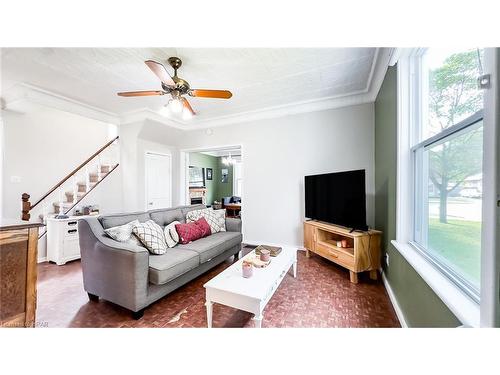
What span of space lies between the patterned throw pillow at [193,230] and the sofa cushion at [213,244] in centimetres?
7

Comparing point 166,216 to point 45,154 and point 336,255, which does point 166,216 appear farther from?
point 45,154

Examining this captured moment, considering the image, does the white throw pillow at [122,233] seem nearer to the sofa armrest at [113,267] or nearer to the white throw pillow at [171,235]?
the sofa armrest at [113,267]

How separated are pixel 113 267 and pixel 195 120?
334cm

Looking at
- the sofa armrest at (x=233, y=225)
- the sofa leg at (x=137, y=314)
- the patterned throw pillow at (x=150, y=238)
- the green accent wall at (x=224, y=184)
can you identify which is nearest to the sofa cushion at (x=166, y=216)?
the patterned throw pillow at (x=150, y=238)

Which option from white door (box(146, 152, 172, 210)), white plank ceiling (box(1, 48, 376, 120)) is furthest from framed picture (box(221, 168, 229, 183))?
white plank ceiling (box(1, 48, 376, 120))

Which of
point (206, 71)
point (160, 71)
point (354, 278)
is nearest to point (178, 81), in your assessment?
point (160, 71)

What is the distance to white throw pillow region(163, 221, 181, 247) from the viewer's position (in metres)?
2.32

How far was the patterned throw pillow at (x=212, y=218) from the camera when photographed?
9.43 feet

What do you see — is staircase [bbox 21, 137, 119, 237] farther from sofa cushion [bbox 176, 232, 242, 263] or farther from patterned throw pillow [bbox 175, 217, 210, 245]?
sofa cushion [bbox 176, 232, 242, 263]

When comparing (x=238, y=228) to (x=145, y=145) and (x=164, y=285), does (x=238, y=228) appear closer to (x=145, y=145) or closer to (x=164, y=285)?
(x=164, y=285)

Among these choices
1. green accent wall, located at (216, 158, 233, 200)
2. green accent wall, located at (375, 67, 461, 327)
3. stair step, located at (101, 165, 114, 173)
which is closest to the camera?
green accent wall, located at (375, 67, 461, 327)

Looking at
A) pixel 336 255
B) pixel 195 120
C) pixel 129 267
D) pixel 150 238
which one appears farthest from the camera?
pixel 195 120

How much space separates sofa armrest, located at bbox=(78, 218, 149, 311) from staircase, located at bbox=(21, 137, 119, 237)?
2113mm

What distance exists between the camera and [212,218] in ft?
Result: 9.87
